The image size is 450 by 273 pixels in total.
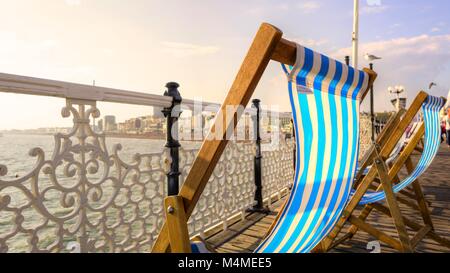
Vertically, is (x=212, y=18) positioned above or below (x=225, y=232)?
above

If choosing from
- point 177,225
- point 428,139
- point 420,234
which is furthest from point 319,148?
point 428,139

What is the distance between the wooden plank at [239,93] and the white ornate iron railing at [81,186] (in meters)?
0.98

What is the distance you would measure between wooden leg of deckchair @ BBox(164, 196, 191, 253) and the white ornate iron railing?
89 centimetres

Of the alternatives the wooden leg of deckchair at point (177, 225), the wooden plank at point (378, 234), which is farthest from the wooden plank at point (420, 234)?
the wooden leg of deckchair at point (177, 225)

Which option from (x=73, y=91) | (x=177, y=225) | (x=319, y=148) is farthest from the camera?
(x=73, y=91)

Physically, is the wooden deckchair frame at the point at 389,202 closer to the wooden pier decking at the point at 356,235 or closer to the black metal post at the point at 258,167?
the wooden pier decking at the point at 356,235

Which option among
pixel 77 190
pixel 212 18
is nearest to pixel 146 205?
pixel 77 190

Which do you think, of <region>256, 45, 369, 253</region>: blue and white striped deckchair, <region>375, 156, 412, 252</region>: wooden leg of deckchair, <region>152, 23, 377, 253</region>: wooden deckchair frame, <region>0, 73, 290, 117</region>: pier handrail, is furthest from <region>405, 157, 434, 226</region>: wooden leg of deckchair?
<region>152, 23, 377, 253</region>: wooden deckchair frame

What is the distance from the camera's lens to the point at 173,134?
8.07 ft

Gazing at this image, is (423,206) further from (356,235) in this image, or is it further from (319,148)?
(319,148)

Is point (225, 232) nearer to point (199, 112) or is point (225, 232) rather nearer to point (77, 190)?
point (199, 112)

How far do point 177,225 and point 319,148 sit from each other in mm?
636

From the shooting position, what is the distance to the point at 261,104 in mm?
4070
